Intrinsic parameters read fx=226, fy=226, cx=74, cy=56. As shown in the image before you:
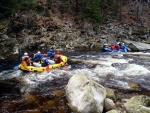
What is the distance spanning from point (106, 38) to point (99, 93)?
19830mm

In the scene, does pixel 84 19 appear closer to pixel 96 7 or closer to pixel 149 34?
pixel 96 7

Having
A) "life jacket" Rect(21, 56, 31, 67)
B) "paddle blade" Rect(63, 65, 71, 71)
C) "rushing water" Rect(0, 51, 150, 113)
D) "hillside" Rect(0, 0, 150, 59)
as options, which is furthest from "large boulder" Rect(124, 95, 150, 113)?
"hillside" Rect(0, 0, 150, 59)

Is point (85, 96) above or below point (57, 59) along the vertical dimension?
below

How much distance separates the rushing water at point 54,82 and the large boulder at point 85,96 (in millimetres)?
457

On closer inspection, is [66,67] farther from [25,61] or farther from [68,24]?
[68,24]

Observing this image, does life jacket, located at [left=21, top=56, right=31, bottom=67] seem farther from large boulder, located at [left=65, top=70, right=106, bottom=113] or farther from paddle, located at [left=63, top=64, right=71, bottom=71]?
large boulder, located at [left=65, top=70, right=106, bottom=113]

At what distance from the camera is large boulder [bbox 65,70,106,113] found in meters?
8.23

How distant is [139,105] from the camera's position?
322 inches

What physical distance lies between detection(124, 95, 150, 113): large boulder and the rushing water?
2340 mm

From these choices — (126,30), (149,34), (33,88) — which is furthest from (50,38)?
(33,88)

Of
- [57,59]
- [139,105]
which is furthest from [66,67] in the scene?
[139,105]

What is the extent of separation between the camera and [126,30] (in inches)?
1188

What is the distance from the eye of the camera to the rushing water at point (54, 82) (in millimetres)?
9336

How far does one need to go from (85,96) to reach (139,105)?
1979mm
